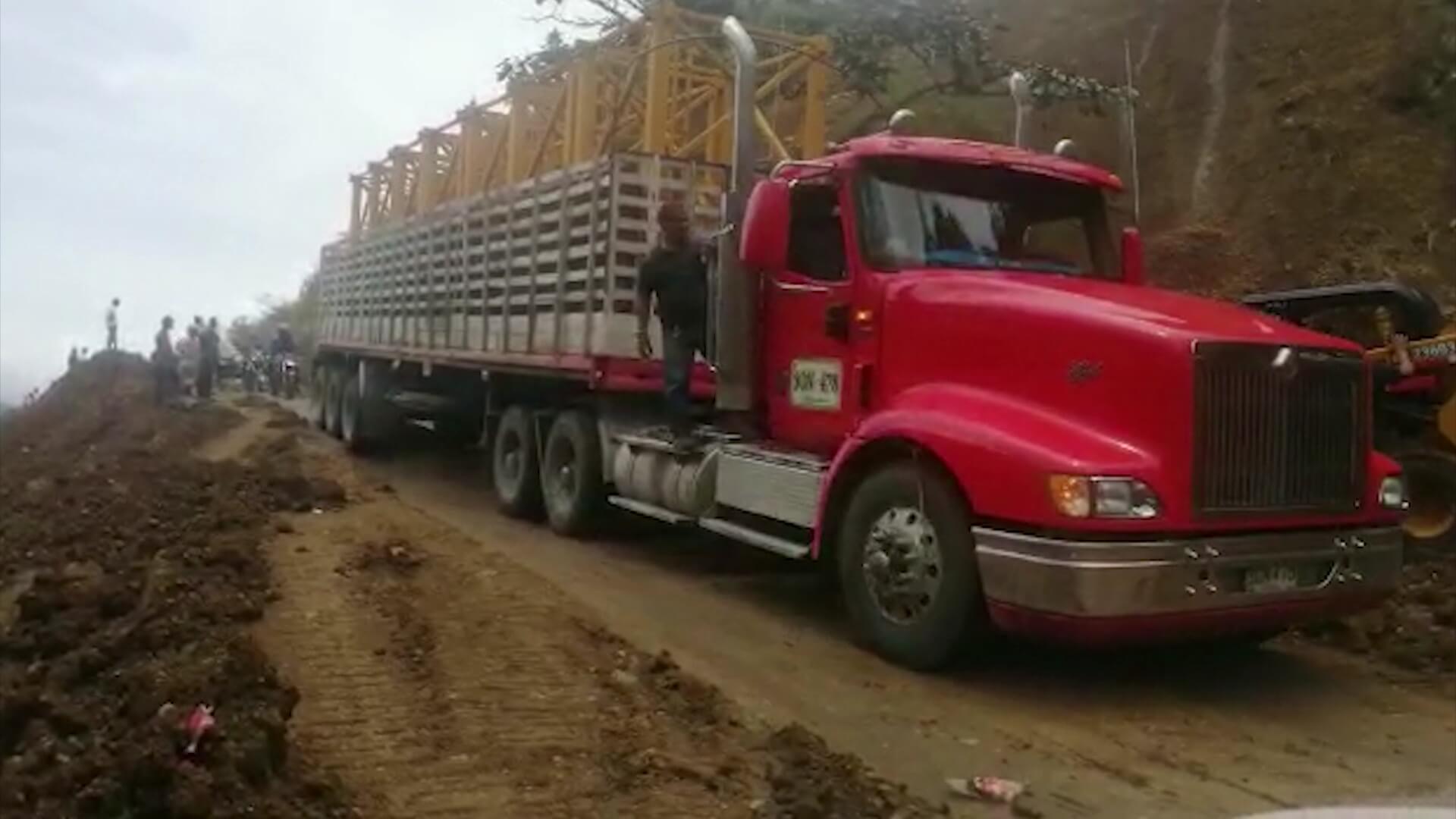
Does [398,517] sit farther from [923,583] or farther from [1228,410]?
[1228,410]

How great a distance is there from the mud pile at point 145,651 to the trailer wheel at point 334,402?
388cm

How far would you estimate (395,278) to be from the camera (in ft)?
45.7

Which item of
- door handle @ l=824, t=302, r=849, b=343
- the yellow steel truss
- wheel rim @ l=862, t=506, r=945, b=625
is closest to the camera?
wheel rim @ l=862, t=506, r=945, b=625

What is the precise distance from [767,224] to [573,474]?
338 cm

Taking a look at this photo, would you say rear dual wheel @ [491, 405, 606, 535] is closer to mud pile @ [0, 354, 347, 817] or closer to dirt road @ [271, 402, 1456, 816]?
dirt road @ [271, 402, 1456, 816]

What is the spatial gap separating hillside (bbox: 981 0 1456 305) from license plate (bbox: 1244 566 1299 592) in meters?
8.09

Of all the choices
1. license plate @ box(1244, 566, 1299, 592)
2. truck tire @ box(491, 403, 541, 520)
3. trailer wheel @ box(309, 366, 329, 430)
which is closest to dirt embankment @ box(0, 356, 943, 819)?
truck tire @ box(491, 403, 541, 520)

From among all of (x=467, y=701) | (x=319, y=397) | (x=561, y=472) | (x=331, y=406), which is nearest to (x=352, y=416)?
(x=331, y=406)

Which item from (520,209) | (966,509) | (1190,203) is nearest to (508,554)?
(520,209)

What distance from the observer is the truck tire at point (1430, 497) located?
869cm

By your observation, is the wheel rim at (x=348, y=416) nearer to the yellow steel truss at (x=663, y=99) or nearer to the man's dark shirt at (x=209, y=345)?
the yellow steel truss at (x=663, y=99)

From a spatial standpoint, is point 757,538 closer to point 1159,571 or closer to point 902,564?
point 902,564

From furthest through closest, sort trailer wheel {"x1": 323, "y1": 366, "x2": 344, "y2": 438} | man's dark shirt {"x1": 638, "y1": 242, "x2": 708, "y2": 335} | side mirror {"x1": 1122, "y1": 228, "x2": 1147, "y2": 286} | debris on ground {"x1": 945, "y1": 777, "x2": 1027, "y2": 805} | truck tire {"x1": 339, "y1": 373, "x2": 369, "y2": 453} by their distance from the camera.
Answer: trailer wheel {"x1": 323, "y1": 366, "x2": 344, "y2": 438}, truck tire {"x1": 339, "y1": 373, "x2": 369, "y2": 453}, man's dark shirt {"x1": 638, "y1": 242, "x2": 708, "y2": 335}, side mirror {"x1": 1122, "y1": 228, "x2": 1147, "y2": 286}, debris on ground {"x1": 945, "y1": 777, "x2": 1027, "y2": 805}

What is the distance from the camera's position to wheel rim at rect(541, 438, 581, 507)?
9.90 m
